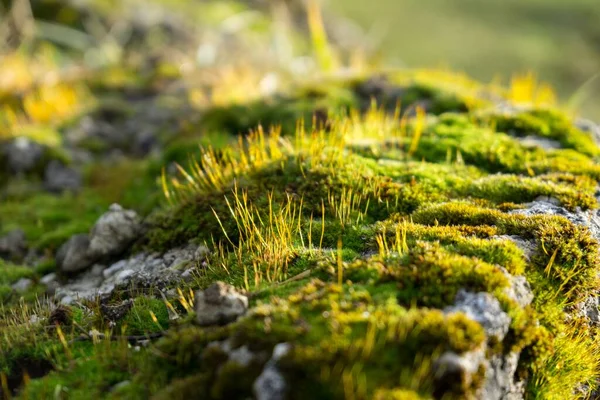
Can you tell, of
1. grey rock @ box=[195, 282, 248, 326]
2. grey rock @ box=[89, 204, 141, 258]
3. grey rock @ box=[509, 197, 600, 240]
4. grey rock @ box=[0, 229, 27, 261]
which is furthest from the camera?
grey rock @ box=[0, 229, 27, 261]

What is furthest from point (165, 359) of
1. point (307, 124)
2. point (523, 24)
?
point (523, 24)

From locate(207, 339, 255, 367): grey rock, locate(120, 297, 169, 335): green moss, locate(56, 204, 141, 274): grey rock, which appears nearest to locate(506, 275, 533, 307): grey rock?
locate(207, 339, 255, 367): grey rock

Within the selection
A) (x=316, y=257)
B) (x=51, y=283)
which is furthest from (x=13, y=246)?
(x=316, y=257)

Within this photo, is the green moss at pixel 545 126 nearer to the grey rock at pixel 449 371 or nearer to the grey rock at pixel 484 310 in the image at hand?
the grey rock at pixel 484 310

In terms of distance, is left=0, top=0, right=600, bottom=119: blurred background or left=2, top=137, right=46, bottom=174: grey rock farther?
left=0, top=0, right=600, bottom=119: blurred background

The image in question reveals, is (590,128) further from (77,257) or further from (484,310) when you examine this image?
(77,257)

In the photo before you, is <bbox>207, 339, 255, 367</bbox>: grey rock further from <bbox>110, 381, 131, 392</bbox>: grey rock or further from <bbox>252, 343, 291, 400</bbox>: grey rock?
<bbox>110, 381, 131, 392</bbox>: grey rock

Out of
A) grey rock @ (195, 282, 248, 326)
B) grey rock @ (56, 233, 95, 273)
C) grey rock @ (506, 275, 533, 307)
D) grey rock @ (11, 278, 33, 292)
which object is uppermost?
grey rock @ (195, 282, 248, 326)
